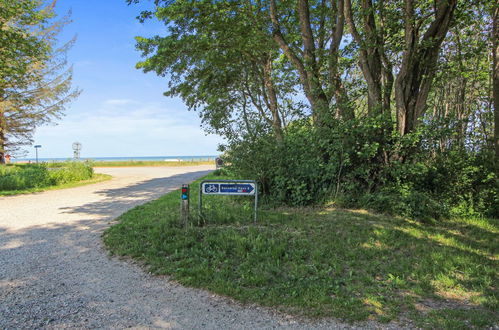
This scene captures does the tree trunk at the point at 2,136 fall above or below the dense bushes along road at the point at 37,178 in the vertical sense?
above

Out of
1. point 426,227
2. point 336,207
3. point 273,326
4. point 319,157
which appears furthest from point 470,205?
point 273,326

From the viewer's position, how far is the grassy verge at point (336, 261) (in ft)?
10.2

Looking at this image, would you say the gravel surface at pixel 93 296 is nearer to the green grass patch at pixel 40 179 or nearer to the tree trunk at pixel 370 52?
the tree trunk at pixel 370 52

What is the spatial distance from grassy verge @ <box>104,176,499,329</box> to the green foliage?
374 inches

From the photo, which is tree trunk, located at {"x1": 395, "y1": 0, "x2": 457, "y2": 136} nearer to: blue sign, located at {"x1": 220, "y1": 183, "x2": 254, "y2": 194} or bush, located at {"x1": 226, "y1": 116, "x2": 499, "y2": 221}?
bush, located at {"x1": 226, "y1": 116, "x2": 499, "y2": 221}

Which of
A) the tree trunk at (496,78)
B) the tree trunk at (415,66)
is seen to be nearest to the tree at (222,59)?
the tree trunk at (415,66)

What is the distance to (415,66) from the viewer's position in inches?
286

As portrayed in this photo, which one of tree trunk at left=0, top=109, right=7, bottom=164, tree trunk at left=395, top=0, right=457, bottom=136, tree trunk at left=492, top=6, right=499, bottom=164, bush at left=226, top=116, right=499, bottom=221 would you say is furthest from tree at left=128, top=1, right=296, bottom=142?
tree trunk at left=0, top=109, right=7, bottom=164

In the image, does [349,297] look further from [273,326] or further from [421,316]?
[273,326]

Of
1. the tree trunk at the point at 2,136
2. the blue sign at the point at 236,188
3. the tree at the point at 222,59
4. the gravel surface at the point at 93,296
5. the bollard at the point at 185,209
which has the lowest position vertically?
the gravel surface at the point at 93,296

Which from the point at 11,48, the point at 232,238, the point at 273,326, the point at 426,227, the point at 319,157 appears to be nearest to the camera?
the point at 273,326

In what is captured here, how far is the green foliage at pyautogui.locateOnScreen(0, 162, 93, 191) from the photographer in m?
12.3

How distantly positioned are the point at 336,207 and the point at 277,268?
145 inches

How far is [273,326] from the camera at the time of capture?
2752mm
